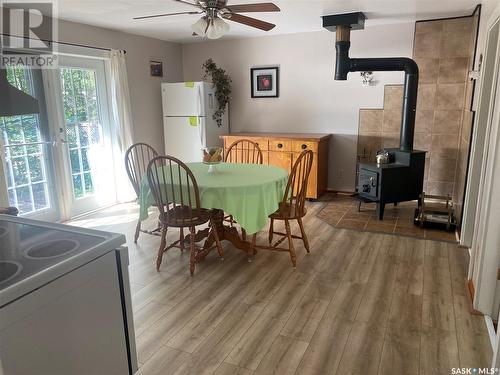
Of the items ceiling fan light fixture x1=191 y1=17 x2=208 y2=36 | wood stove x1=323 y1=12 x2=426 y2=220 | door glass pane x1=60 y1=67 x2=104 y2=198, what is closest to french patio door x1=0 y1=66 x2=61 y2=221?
door glass pane x1=60 y1=67 x2=104 y2=198

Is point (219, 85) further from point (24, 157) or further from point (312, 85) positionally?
point (24, 157)

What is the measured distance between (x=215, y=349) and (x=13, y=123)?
3.19m

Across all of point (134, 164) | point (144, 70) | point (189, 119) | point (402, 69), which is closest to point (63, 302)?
point (134, 164)

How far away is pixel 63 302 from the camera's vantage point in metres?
1.16

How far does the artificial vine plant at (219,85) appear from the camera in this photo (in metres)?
5.46

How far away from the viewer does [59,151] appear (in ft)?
13.6

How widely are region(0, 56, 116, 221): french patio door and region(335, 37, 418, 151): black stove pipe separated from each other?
2.96m

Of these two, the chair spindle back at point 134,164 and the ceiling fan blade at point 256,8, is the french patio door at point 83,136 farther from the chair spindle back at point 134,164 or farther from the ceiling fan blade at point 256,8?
the ceiling fan blade at point 256,8

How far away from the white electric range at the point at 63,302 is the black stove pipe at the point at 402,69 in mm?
3746

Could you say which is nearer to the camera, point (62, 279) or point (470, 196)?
point (62, 279)

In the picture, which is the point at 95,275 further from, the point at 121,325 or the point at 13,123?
the point at 13,123

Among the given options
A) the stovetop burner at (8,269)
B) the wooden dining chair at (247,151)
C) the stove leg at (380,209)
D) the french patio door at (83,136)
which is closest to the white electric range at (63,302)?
the stovetop burner at (8,269)

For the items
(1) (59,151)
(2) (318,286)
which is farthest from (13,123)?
(2) (318,286)

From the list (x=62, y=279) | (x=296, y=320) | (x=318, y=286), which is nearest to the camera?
(x=62, y=279)
